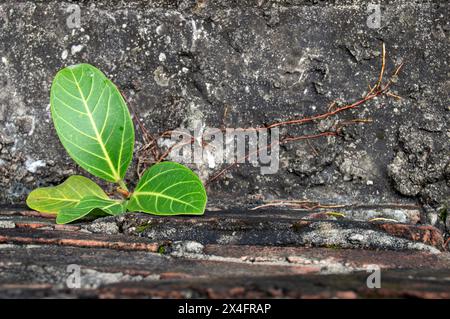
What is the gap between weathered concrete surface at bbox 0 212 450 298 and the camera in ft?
3.18

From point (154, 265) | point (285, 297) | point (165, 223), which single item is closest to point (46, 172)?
point (165, 223)

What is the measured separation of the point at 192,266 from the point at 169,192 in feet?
1.23

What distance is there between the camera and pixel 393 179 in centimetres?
177

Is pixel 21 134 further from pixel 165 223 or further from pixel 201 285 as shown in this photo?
pixel 201 285

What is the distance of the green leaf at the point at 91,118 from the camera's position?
161 cm

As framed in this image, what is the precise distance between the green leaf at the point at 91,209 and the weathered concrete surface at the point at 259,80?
10.0 inches

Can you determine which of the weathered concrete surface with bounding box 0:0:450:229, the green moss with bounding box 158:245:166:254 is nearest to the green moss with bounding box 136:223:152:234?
the green moss with bounding box 158:245:166:254

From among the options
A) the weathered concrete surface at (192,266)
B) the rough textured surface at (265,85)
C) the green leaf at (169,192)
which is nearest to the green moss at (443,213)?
the rough textured surface at (265,85)

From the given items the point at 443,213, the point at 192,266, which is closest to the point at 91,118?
the point at 192,266

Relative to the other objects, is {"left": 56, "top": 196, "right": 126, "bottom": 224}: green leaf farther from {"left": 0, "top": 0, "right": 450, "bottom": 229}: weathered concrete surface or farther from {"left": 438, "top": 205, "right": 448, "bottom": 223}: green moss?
{"left": 438, "top": 205, "right": 448, "bottom": 223}: green moss

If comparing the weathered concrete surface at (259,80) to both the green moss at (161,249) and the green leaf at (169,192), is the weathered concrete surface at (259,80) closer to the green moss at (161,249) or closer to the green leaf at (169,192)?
the green leaf at (169,192)
